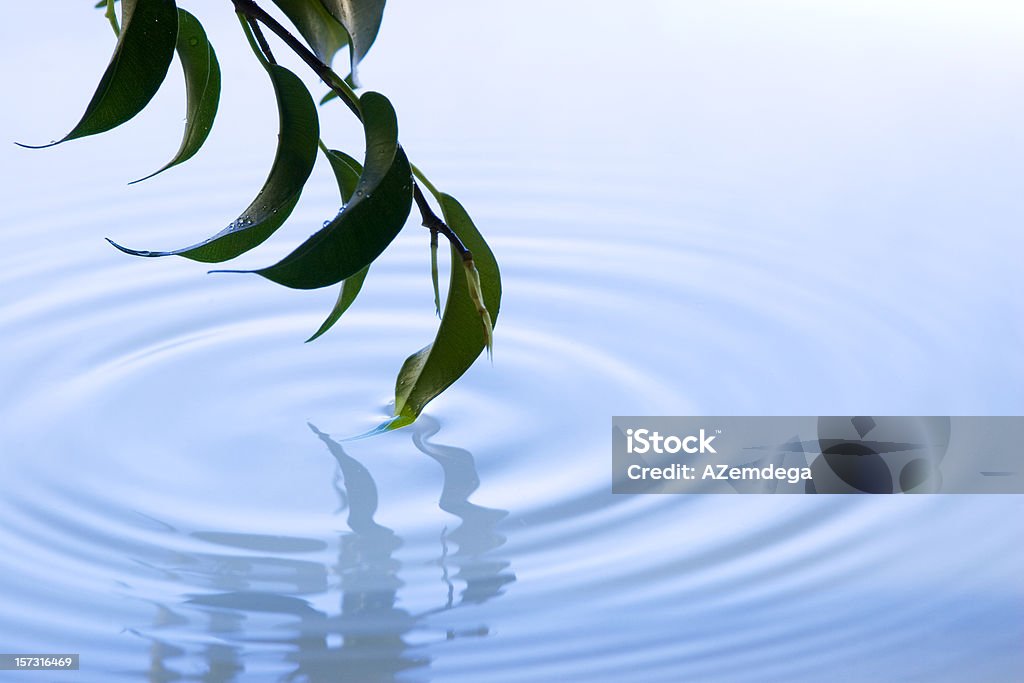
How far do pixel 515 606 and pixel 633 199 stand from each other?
666mm

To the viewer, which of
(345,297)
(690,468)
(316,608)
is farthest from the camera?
(690,468)

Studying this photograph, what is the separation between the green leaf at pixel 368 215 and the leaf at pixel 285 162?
0.03 meters

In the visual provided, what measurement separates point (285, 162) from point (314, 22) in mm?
36

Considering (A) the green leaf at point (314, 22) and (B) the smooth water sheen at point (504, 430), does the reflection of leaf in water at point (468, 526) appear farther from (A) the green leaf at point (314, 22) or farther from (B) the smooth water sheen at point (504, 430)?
(A) the green leaf at point (314, 22)

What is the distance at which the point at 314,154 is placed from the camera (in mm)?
326

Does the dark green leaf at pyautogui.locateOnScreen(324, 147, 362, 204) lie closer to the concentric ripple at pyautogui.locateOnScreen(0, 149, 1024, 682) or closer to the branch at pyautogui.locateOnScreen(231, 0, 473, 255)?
the branch at pyautogui.locateOnScreen(231, 0, 473, 255)

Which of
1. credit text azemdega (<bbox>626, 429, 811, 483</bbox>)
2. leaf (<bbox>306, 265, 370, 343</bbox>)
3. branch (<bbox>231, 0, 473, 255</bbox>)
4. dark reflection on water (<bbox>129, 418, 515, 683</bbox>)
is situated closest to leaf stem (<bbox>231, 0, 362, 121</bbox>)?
branch (<bbox>231, 0, 473, 255</bbox>)

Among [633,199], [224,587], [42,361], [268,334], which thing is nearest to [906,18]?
[633,199]

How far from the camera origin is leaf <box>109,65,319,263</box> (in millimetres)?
323

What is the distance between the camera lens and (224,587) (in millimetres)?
648

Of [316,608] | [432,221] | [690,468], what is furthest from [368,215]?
[690,468]

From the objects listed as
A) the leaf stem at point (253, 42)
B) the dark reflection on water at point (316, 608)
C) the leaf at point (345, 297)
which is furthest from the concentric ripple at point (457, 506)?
the leaf stem at point (253, 42)

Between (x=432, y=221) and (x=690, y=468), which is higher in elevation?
(x=690, y=468)

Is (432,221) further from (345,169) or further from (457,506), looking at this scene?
(457,506)
